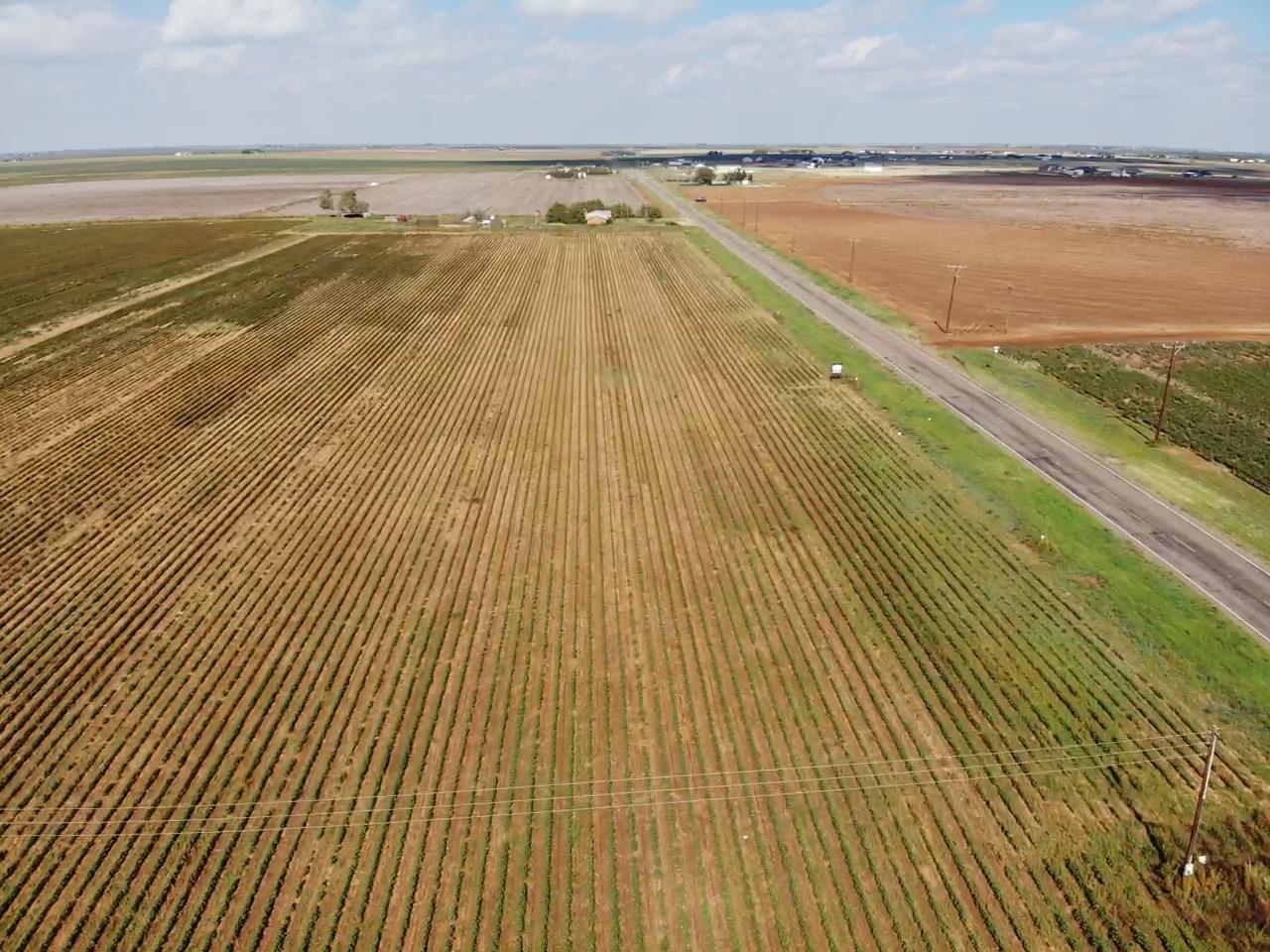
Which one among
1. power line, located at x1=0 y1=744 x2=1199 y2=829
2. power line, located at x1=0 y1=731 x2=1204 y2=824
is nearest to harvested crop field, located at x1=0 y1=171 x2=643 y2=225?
power line, located at x1=0 y1=731 x2=1204 y2=824

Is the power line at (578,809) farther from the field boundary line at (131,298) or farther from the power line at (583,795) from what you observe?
the field boundary line at (131,298)

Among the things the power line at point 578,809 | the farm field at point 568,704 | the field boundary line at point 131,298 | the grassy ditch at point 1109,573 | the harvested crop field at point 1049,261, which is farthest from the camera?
the harvested crop field at point 1049,261

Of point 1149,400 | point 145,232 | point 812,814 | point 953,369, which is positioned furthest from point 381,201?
point 812,814

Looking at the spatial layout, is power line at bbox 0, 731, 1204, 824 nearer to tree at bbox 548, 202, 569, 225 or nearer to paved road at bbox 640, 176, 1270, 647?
paved road at bbox 640, 176, 1270, 647

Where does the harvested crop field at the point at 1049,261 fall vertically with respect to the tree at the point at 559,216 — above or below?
below

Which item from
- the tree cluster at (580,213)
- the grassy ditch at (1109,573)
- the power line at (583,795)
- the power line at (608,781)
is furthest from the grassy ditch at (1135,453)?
→ the tree cluster at (580,213)

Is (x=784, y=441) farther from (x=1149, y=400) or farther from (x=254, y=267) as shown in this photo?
(x=254, y=267)
